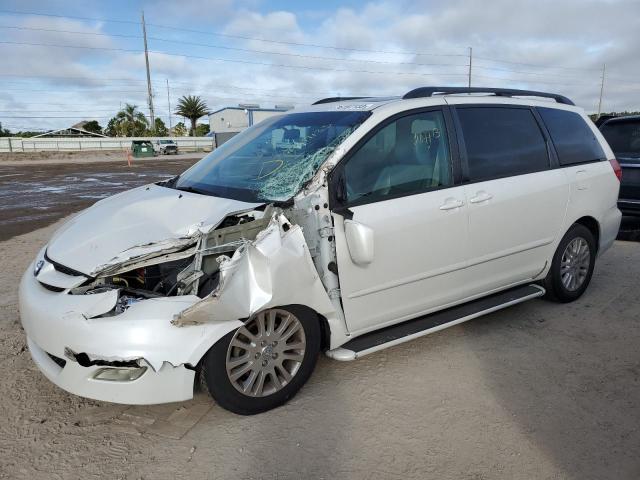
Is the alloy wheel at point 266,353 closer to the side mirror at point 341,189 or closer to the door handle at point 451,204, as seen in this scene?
the side mirror at point 341,189

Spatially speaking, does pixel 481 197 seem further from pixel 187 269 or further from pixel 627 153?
pixel 627 153

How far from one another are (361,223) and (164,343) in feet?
4.23

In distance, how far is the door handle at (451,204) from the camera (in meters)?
3.40

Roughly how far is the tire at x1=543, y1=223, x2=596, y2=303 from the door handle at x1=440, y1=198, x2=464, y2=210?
139 cm

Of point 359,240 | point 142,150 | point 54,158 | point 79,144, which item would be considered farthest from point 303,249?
point 79,144

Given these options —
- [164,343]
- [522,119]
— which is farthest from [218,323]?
[522,119]

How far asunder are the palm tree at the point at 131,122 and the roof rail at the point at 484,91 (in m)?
69.2

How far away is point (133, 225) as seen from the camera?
307 centimetres

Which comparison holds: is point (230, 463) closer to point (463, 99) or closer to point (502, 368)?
point (502, 368)

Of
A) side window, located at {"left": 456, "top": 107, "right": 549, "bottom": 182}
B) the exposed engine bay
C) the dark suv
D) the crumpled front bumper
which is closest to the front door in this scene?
side window, located at {"left": 456, "top": 107, "right": 549, "bottom": 182}

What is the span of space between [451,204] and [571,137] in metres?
1.75

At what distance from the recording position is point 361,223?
3020mm

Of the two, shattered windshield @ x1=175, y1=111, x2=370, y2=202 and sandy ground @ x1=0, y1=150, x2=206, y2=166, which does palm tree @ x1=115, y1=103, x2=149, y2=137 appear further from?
shattered windshield @ x1=175, y1=111, x2=370, y2=202

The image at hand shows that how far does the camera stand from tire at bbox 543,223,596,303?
172 inches
